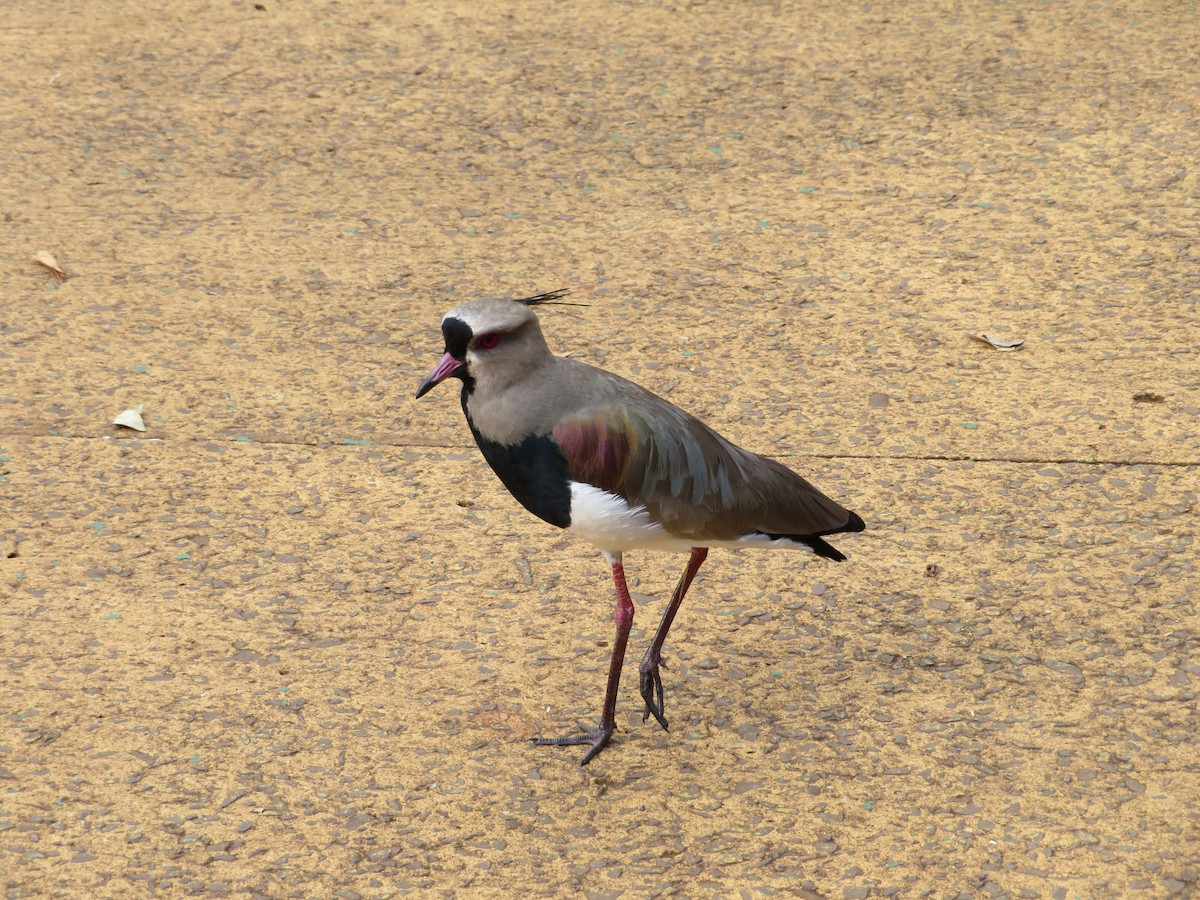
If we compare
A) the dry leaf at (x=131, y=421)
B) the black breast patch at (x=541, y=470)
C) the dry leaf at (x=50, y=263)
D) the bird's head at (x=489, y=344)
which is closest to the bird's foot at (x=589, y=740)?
the black breast patch at (x=541, y=470)

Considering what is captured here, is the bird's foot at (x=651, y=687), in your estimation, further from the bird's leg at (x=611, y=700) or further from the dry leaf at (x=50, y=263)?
the dry leaf at (x=50, y=263)

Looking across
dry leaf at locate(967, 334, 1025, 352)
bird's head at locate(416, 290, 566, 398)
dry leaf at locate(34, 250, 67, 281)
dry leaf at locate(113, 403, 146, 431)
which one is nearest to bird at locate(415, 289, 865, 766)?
bird's head at locate(416, 290, 566, 398)

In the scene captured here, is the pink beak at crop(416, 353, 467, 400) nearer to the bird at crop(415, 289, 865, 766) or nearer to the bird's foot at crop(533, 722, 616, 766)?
the bird at crop(415, 289, 865, 766)

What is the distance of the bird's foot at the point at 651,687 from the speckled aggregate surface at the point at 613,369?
0.06 m

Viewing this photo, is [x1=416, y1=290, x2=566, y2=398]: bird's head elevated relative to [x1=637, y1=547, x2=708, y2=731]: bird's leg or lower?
elevated

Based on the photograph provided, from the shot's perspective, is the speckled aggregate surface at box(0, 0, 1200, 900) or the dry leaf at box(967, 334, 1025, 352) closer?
the speckled aggregate surface at box(0, 0, 1200, 900)

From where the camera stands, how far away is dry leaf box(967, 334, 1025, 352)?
215 inches

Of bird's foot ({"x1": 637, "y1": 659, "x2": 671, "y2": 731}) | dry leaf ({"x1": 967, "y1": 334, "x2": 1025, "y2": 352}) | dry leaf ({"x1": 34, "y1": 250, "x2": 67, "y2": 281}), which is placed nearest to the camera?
bird's foot ({"x1": 637, "y1": 659, "x2": 671, "y2": 731})

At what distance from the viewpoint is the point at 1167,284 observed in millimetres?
5773

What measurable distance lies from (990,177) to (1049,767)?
3.70 metres

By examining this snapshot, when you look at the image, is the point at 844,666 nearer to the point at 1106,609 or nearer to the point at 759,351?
the point at 1106,609

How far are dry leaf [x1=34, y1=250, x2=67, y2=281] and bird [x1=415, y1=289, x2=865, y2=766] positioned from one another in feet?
9.36

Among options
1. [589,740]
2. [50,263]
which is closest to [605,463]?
[589,740]

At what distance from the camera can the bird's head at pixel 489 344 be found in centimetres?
349
